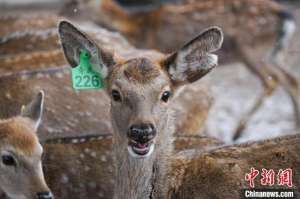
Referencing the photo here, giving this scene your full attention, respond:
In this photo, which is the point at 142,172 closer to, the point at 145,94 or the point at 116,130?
the point at 116,130

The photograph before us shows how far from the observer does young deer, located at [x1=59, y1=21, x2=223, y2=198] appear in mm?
4465

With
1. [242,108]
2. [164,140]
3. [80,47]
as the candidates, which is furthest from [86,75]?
[242,108]

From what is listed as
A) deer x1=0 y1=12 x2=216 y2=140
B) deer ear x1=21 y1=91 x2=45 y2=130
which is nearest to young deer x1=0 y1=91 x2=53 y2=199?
deer ear x1=21 y1=91 x2=45 y2=130

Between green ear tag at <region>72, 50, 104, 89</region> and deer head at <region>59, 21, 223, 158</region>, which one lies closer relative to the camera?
deer head at <region>59, 21, 223, 158</region>

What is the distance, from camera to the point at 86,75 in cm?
484

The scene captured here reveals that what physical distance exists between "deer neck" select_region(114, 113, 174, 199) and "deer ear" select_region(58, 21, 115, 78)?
0.43 m

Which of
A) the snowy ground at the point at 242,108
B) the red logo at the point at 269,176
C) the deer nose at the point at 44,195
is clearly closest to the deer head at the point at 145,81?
the red logo at the point at 269,176

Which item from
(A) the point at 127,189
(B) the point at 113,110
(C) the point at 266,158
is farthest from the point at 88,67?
(C) the point at 266,158

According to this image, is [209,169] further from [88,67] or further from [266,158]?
[88,67]

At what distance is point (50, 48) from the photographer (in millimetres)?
7957

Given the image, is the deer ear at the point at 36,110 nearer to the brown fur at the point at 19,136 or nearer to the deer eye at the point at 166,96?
the brown fur at the point at 19,136

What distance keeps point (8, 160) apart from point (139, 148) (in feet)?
3.82

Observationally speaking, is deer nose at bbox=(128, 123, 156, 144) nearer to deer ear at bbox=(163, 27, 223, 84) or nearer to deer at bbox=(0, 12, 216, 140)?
deer ear at bbox=(163, 27, 223, 84)

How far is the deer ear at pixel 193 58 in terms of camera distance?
4.59m
